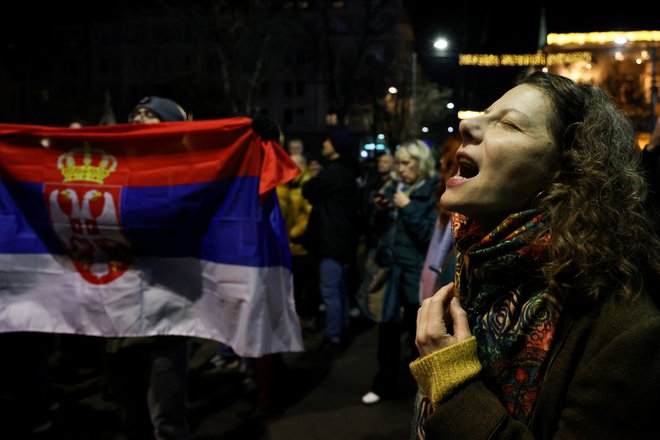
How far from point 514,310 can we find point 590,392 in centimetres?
26

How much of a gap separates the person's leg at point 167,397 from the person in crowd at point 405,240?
2.13m

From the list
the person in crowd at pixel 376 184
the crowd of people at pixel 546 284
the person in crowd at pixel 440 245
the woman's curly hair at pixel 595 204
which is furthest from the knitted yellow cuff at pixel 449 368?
the person in crowd at pixel 376 184

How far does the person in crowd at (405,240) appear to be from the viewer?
477 cm

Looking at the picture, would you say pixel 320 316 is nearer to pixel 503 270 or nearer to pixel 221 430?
pixel 221 430

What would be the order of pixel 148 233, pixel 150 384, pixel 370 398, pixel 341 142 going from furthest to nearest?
pixel 341 142, pixel 370 398, pixel 148 233, pixel 150 384

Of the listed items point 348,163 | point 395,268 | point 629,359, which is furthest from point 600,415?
point 348,163

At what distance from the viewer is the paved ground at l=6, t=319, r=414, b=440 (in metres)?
4.40

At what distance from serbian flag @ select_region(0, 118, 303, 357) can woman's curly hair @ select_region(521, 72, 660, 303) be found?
232 centimetres

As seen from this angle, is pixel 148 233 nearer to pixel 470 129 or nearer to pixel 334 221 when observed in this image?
pixel 470 129

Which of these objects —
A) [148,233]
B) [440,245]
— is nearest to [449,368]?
[148,233]

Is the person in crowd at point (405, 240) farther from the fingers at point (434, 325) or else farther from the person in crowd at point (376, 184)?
the fingers at point (434, 325)

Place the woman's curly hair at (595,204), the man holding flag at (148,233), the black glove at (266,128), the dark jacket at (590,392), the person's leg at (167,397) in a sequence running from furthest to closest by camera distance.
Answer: the black glove at (266,128) → the man holding flag at (148,233) → the person's leg at (167,397) → the woman's curly hair at (595,204) → the dark jacket at (590,392)

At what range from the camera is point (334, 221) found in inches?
253

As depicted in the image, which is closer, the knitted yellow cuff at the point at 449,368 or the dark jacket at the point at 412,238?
the knitted yellow cuff at the point at 449,368
